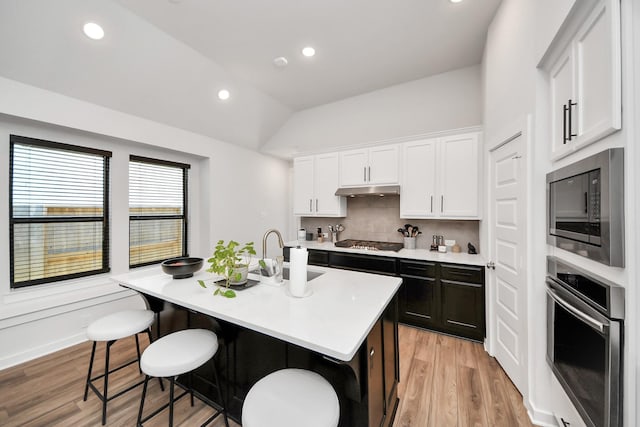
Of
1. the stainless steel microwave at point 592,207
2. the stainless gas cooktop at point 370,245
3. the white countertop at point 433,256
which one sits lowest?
the white countertop at point 433,256

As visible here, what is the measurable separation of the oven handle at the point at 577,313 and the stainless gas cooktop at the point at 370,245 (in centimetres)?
Result: 199

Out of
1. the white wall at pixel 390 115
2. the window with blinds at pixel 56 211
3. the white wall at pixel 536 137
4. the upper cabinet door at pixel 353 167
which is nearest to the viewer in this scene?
the white wall at pixel 536 137

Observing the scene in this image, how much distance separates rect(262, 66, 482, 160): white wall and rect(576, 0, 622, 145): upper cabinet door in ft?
6.83

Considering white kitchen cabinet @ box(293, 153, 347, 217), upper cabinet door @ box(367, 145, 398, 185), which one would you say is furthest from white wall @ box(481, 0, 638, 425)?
white kitchen cabinet @ box(293, 153, 347, 217)

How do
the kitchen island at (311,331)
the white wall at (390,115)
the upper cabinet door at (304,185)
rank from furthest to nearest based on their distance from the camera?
1. the upper cabinet door at (304,185)
2. the white wall at (390,115)
3. the kitchen island at (311,331)

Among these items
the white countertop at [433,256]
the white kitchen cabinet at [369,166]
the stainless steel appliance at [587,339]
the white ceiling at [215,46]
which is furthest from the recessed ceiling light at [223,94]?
the stainless steel appliance at [587,339]

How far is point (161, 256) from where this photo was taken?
11.9ft

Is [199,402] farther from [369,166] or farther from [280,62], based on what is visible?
[280,62]

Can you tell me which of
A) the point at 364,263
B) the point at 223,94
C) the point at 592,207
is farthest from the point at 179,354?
the point at 223,94

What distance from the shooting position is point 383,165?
140 inches

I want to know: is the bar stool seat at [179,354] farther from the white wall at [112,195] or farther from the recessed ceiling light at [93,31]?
the recessed ceiling light at [93,31]

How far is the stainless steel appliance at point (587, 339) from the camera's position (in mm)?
968

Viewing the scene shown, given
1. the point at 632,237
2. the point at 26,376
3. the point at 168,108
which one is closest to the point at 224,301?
the point at 632,237

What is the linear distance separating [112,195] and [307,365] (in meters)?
3.23
